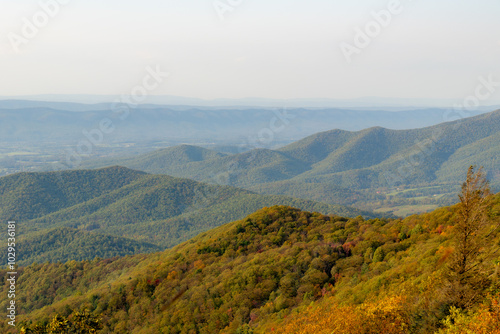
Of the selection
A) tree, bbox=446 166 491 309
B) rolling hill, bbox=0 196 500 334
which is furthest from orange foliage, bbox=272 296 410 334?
tree, bbox=446 166 491 309

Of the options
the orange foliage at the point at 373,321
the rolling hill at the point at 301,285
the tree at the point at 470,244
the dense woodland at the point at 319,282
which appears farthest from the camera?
the rolling hill at the point at 301,285

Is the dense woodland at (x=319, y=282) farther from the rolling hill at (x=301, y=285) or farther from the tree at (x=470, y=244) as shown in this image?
the rolling hill at (x=301, y=285)

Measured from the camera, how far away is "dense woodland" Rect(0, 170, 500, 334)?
21.2 meters

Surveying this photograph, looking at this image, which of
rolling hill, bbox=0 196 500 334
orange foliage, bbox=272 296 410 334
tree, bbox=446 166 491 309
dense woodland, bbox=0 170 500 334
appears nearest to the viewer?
tree, bbox=446 166 491 309

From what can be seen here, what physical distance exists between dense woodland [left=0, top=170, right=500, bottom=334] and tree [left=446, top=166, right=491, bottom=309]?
0.20 feet

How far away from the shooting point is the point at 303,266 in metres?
54.2

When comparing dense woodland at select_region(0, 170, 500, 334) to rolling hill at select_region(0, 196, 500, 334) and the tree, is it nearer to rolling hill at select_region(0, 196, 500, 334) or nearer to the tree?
the tree

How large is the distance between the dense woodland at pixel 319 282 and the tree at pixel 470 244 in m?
0.06

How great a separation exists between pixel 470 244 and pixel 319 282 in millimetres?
31128

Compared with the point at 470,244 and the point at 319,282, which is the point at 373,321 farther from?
the point at 319,282

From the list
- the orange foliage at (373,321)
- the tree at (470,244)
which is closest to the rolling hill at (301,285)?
the orange foliage at (373,321)

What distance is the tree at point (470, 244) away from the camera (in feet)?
66.0

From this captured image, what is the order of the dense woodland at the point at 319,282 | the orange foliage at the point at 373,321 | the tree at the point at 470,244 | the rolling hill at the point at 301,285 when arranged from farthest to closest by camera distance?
the rolling hill at the point at 301,285 → the orange foliage at the point at 373,321 → the dense woodland at the point at 319,282 → the tree at the point at 470,244

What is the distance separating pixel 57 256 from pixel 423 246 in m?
169
